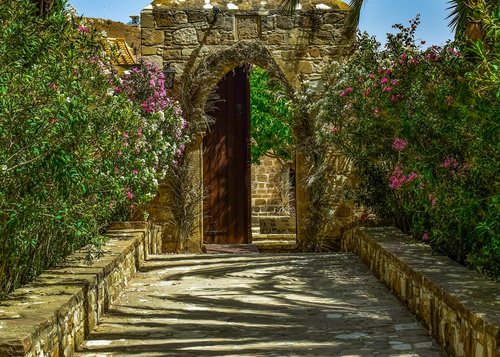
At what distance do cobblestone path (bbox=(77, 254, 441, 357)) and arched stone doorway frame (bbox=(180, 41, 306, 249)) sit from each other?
3.04 metres

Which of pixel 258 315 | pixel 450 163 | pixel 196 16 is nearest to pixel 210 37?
pixel 196 16

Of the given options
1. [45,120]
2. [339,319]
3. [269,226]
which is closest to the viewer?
[45,120]

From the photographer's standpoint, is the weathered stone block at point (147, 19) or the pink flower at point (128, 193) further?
the weathered stone block at point (147, 19)

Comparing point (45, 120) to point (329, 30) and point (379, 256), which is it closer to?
point (379, 256)

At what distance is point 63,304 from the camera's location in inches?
169

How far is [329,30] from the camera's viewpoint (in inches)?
436

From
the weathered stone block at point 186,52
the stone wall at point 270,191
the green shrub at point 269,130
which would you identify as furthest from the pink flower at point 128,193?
the green shrub at point 269,130

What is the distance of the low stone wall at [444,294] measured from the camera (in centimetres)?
376

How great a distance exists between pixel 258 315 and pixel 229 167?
6.57 metres

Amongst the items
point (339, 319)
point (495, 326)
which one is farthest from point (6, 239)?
point (495, 326)

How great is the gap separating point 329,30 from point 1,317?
A: 810 cm

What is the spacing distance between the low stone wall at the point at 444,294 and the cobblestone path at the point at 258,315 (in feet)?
0.42

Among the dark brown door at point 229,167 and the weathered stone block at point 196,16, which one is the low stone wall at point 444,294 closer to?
the dark brown door at point 229,167

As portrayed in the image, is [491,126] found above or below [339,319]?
above
